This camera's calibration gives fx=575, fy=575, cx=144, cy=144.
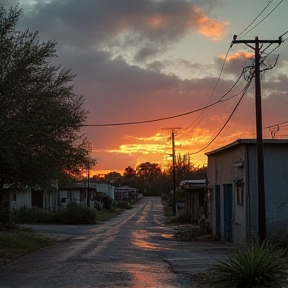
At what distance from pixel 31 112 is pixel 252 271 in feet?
37.6

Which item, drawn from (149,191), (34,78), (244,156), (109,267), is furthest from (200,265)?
(149,191)

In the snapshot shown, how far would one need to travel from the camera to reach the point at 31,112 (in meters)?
20.5

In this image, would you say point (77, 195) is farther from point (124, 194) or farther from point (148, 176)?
point (148, 176)

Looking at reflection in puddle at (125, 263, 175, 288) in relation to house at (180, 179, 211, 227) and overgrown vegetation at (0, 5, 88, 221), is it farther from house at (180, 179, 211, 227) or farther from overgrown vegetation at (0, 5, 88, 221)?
house at (180, 179, 211, 227)

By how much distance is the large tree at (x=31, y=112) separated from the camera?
19.5 meters

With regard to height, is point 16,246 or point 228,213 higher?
point 228,213

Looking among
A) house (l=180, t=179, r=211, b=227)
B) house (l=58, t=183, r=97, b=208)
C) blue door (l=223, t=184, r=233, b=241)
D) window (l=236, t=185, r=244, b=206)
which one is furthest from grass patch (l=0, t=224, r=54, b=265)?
house (l=58, t=183, r=97, b=208)

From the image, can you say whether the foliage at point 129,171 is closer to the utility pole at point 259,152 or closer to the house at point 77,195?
the house at point 77,195

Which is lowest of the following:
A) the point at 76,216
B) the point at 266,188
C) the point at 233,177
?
the point at 76,216

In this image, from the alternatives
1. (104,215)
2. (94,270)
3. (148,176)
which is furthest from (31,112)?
(148,176)

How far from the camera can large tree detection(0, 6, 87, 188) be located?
19516mm

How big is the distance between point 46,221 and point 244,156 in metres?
30.1

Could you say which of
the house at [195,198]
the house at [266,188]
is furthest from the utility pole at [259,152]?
the house at [195,198]

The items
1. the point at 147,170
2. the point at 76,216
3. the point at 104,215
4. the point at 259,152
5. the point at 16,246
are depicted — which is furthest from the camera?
the point at 147,170
